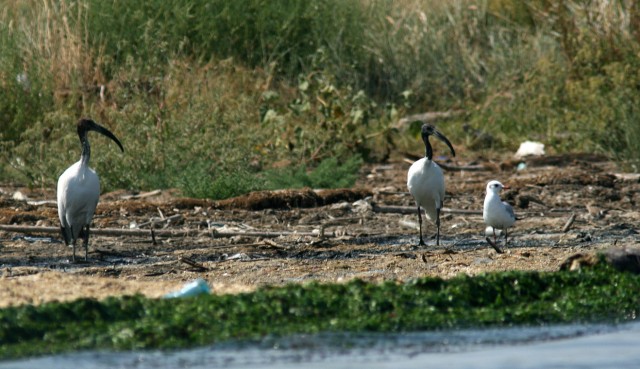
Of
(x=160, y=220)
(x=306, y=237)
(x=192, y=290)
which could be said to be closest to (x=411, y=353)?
(x=192, y=290)

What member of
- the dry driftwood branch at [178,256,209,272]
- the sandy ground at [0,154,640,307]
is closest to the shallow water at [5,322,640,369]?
the sandy ground at [0,154,640,307]

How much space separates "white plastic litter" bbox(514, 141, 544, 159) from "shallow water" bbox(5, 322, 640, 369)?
9343 millimetres

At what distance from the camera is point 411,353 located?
6629 millimetres

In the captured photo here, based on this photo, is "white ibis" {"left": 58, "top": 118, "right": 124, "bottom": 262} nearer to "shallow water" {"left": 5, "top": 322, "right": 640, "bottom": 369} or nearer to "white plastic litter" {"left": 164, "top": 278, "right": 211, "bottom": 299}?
"white plastic litter" {"left": 164, "top": 278, "right": 211, "bottom": 299}

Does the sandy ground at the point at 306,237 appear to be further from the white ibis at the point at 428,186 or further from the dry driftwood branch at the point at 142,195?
the white ibis at the point at 428,186

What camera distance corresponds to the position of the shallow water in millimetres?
6344

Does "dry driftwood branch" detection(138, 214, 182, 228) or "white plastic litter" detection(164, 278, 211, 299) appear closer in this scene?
"white plastic litter" detection(164, 278, 211, 299)

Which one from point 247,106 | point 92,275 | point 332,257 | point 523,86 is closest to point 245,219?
point 332,257

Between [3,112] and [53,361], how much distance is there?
31.6 feet

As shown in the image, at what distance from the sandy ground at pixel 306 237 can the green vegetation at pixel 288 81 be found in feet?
2.26

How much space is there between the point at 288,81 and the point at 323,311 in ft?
38.5

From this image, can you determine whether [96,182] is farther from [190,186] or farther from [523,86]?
[523,86]

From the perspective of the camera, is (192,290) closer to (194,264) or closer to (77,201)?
(194,264)

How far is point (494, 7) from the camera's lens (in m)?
21.0
